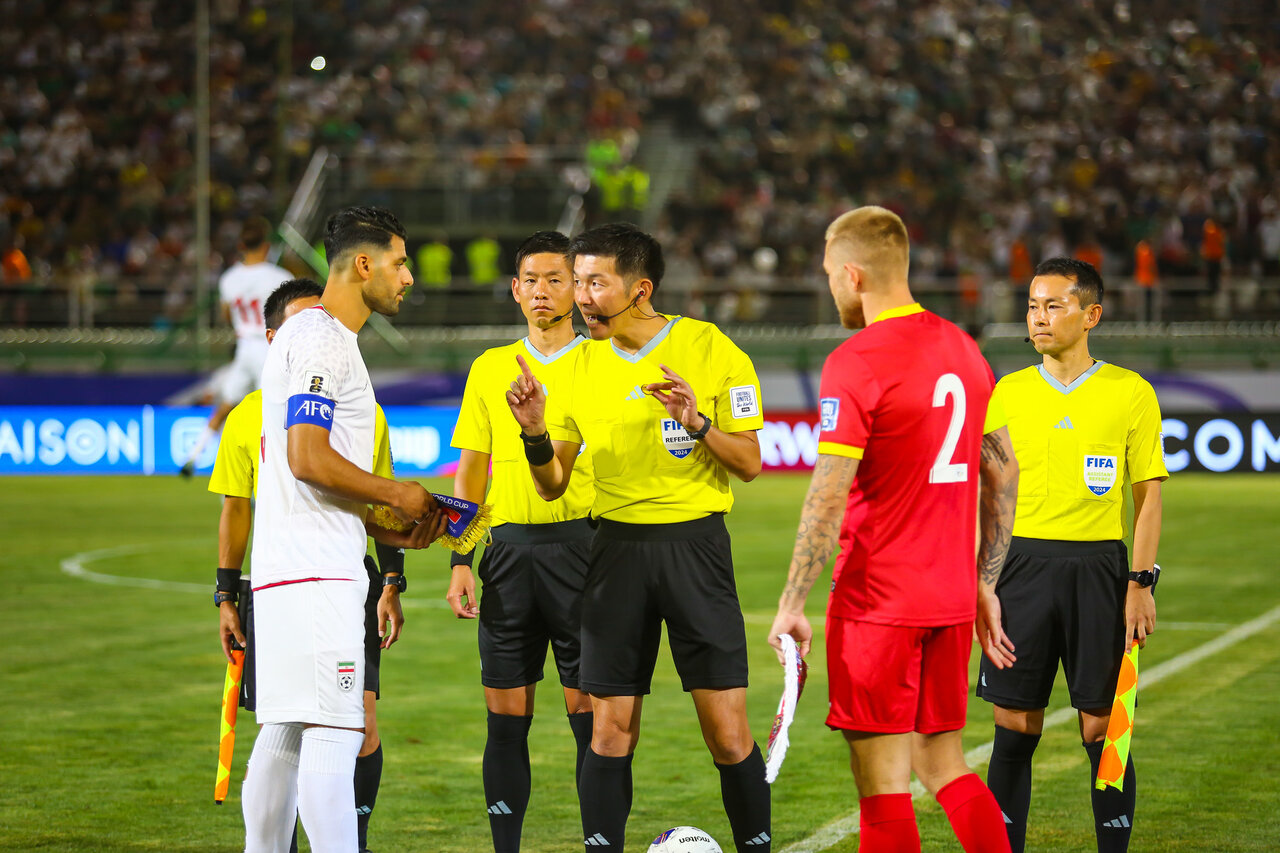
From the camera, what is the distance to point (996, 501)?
470 cm

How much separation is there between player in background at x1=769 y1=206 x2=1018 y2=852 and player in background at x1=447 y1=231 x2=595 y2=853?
1.30 meters

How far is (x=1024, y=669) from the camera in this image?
535 cm

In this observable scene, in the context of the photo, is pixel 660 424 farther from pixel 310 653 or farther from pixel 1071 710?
pixel 1071 710

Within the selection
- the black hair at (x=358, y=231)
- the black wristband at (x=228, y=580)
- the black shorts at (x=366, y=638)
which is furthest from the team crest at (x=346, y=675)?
the black hair at (x=358, y=231)

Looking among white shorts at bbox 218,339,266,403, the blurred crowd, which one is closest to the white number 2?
white shorts at bbox 218,339,266,403

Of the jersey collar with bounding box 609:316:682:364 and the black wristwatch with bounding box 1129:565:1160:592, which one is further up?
the jersey collar with bounding box 609:316:682:364

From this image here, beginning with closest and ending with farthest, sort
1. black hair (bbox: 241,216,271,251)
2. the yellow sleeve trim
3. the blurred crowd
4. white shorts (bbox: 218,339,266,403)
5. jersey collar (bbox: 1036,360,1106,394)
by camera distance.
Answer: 1. the yellow sleeve trim
2. jersey collar (bbox: 1036,360,1106,394)
3. black hair (bbox: 241,216,271,251)
4. white shorts (bbox: 218,339,266,403)
5. the blurred crowd

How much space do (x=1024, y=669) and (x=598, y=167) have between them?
67.9 ft

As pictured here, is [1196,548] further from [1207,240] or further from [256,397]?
[256,397]

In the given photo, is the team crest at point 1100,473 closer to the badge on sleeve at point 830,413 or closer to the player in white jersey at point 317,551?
the badge on sleeve at point 830,413

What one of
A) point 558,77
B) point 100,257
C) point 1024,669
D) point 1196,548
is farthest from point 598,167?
point 1024,669

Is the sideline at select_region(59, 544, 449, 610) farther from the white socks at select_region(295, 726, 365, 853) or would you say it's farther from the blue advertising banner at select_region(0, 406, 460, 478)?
the white socks at select_region(295, 726, 365, 853)

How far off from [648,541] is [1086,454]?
1632mm

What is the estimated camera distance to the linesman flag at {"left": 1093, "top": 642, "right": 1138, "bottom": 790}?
16.9 ft
